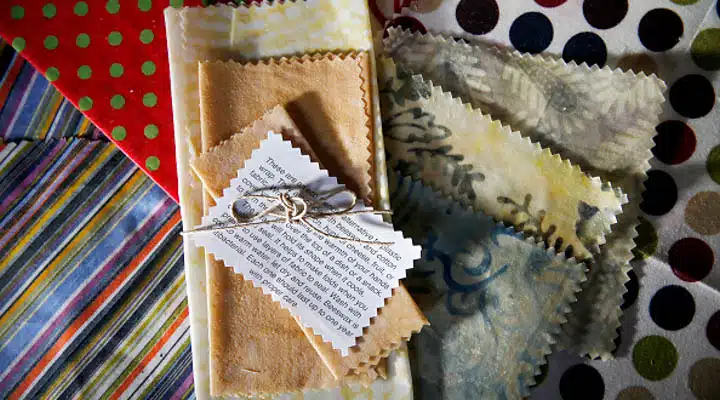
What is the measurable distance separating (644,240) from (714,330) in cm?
18

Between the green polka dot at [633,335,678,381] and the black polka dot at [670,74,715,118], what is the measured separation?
391mm

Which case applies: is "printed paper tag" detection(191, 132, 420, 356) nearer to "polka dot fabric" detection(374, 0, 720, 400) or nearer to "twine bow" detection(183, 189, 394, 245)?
"twine bow" detection(183, 189, 394, 245)

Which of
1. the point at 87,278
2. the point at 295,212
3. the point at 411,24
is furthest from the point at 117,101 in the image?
the point at 411,24

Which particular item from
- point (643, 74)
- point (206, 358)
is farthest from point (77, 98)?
point (643, 74)

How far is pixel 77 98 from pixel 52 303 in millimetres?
364

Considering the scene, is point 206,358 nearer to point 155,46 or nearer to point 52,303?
point 52,303

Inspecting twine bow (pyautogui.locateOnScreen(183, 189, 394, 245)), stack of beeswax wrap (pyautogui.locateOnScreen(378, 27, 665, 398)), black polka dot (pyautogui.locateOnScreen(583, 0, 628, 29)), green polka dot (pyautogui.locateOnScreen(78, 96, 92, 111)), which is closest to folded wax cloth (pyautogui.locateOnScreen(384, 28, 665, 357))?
stack of beeswax wrap (pyautogui.locateOnScreen(378, 27, 665, 398))

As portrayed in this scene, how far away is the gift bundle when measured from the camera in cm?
90

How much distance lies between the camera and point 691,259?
1.02 meters

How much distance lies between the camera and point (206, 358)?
947 millimetres

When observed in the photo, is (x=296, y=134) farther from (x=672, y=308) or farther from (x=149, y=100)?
(x=672, y=308)

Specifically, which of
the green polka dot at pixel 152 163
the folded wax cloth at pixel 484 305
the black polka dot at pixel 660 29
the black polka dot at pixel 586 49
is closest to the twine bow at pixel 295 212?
the folded wax cloth at pixel 484 305

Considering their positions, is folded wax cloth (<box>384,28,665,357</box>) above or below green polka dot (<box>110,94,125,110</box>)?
below

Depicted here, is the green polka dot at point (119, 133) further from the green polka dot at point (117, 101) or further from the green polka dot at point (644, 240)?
the green polka dot at point (644, 240)
